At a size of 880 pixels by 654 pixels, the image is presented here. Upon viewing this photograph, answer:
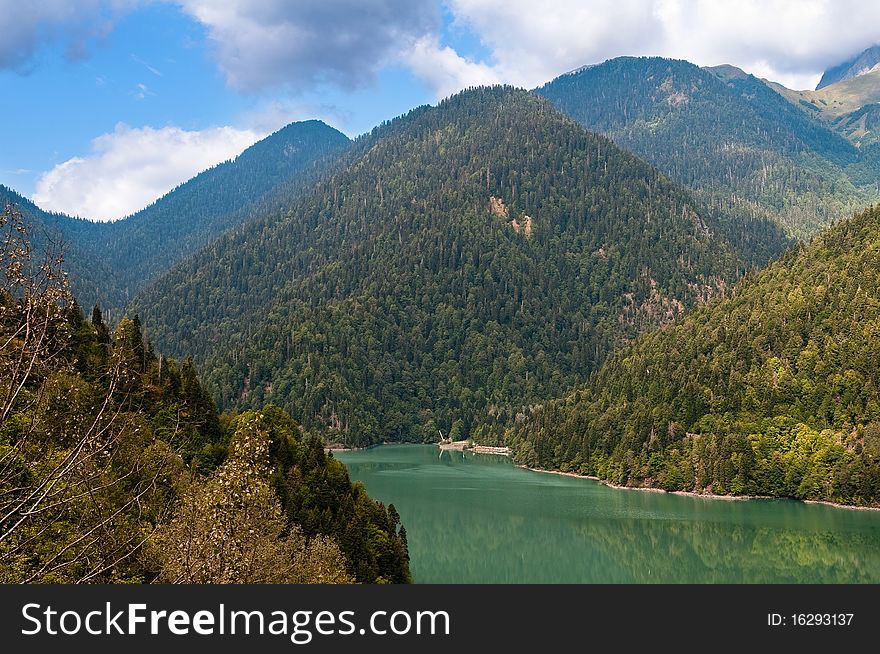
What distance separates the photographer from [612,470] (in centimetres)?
16075

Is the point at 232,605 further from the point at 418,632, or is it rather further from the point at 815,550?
the point at 815,550

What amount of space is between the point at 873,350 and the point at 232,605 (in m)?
151

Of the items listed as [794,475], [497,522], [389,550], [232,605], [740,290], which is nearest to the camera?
[232,605]

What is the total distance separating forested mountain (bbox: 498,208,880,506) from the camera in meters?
134

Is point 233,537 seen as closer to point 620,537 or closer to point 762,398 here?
point 620,537

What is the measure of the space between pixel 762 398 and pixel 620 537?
2432 inches

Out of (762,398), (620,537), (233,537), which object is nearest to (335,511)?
(233,537)

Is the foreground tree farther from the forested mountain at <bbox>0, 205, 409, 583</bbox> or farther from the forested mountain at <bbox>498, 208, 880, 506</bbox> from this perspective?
the forested mountain at <bbox>498, 208, 880, 506</bbox>

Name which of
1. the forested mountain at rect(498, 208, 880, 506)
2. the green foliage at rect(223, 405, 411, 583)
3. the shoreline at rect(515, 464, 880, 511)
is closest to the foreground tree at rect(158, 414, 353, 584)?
the green foliage at rect(223, 405, 411, 583)

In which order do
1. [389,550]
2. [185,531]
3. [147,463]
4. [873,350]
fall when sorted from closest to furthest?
[185,531]
[147,463]
[389,550]
[873,350]

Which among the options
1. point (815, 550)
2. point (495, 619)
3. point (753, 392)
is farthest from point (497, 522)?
point (495, 619)

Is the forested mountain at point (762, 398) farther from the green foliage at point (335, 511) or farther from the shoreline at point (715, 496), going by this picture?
the green foliage at point (335, 511)

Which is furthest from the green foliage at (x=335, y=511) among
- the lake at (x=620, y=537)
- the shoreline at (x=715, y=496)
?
the shoreline at (x=715, y=496)

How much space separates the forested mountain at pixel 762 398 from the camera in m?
134
